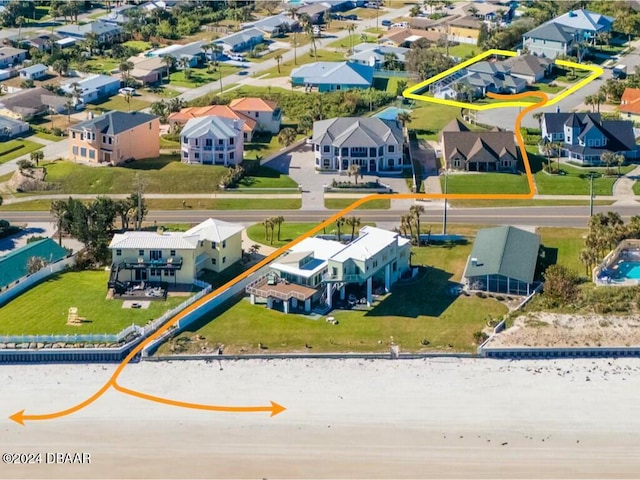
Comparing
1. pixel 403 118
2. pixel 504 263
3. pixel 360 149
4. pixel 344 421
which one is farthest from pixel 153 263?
pixel 403 118

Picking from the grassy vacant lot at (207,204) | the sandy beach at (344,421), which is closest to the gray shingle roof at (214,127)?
the grassy vacant lot at (207,204)

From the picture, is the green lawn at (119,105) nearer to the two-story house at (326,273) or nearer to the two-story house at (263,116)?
the two-story house at (263,116)

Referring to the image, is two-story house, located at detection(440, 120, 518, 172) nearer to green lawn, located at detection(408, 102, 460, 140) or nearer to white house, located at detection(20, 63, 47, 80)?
green lawn, located at detection(408, 102, 460, 140)

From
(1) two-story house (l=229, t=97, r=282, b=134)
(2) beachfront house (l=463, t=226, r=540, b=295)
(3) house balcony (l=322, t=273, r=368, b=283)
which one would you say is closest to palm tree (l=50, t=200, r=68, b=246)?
(3) house balcony (l=322, t=273, r=368, b=283)

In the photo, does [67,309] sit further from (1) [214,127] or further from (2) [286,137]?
(2) [286,137]

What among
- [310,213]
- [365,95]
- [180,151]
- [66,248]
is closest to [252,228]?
[310,213]
